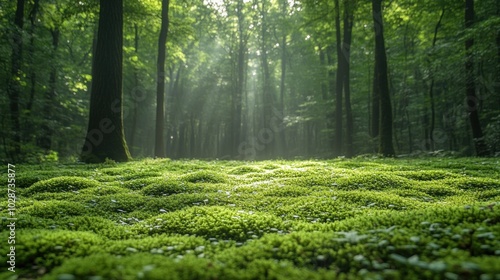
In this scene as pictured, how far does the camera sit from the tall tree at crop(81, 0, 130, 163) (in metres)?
10.8

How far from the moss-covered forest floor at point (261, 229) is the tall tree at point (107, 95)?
3677mm

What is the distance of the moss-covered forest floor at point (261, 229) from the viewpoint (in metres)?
2.38

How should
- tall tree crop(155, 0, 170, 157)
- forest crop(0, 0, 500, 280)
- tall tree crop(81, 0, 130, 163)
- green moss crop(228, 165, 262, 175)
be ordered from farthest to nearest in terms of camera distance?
tall tree crop(155, 0, 170, 157) → tall tree crop(81, 0, 130, 163) → green moss crop(228, 165, 262, 175) → forest crop(0, 0, 500, 280)

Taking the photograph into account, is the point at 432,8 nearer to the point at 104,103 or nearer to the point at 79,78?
the point at 104,103

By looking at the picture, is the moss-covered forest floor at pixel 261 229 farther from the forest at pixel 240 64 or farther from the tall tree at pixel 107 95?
the forest at pixel 240 64

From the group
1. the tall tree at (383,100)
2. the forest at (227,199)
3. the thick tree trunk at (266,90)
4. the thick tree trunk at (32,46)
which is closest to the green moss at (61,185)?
the forest at (227,199)

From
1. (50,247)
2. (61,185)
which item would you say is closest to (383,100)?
(61,185)

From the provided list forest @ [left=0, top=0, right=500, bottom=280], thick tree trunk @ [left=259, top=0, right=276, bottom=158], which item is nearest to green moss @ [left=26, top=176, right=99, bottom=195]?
forest @ [left=0, top=0, right=500, bottom=280]

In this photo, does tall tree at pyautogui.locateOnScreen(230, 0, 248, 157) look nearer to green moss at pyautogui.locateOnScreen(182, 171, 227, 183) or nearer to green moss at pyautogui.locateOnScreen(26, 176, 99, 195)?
Answer: green moss at pyautogui.locateOnScreen(182, 171, 227, 183)

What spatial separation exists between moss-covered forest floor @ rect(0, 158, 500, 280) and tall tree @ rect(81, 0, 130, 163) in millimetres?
3677

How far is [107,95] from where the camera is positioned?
1095 centimetres

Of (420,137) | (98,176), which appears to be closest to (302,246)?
(98,176)

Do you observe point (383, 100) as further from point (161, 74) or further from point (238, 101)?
point (238, 101)

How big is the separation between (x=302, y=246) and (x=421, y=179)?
5520 millimetres
